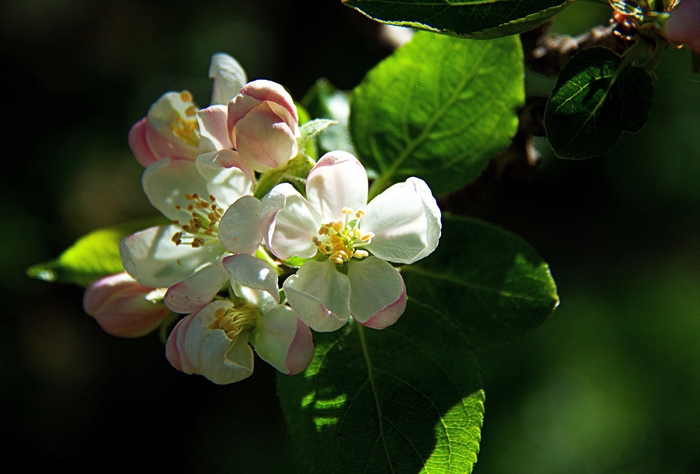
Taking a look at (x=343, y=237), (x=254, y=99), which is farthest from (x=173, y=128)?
(x=343, y=237)

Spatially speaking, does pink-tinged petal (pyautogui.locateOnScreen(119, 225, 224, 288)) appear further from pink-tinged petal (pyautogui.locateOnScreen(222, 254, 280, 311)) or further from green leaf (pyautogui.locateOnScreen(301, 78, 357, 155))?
green leaf (pyautogui.locateOnScreen(301, 78, 357, 155))

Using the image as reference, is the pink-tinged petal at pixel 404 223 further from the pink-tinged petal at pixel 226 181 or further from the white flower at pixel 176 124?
the white flower at pixel 176 124

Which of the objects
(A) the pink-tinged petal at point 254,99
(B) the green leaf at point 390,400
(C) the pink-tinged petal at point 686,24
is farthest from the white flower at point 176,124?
(C) the pink-tinged petal at point 686,24

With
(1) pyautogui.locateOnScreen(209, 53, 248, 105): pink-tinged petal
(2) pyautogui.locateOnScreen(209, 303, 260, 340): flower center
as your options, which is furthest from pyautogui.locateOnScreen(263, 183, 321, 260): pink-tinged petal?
(1) pyautogui.locateOnScreen(209, 53, 248, 105): pink-tinged petal

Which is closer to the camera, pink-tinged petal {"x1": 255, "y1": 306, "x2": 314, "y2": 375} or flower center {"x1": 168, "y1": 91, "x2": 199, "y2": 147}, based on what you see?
pink-tinged petal {"x1": 255, "y1": 306, "x2": 314, "y2": 375}

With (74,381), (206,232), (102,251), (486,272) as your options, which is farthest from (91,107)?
(486,272)
